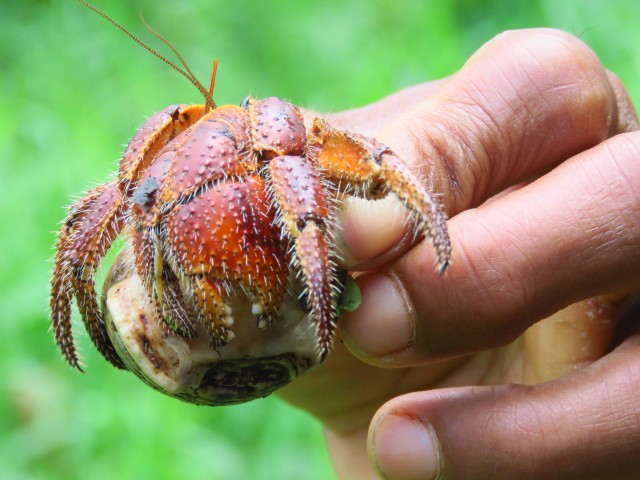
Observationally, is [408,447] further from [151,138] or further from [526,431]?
[151,138]

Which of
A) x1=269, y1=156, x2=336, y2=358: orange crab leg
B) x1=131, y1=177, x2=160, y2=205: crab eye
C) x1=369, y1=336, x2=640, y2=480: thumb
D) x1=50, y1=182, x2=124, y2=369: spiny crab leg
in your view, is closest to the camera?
x1=269, y1=156, x2=336, y2=358: orange crab leg

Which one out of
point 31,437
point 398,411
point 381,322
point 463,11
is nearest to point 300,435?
point 31,437

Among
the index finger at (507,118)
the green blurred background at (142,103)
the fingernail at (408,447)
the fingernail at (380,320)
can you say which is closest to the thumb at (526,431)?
the fingernail at (408,447)

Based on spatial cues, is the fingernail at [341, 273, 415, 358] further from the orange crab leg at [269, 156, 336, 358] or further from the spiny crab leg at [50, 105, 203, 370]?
the spiny crab leg at [50, 105, 203, 370]

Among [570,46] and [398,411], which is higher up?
[570,46]

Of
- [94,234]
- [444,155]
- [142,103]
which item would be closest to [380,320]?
[444,155]

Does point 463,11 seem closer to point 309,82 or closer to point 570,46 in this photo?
point 309,82

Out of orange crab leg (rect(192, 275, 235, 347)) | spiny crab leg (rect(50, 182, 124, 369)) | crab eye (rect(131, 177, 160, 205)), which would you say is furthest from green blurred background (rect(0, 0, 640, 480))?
orange crab leg (rect(192, 275, 235, 347))

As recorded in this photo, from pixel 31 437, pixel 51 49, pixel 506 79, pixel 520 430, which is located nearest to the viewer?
pixel 520 430

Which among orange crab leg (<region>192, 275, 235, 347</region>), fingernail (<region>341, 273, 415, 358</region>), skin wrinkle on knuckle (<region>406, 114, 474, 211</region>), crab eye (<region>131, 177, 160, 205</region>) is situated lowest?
fingernail (<region>341, 273, 415, 358</region>)
